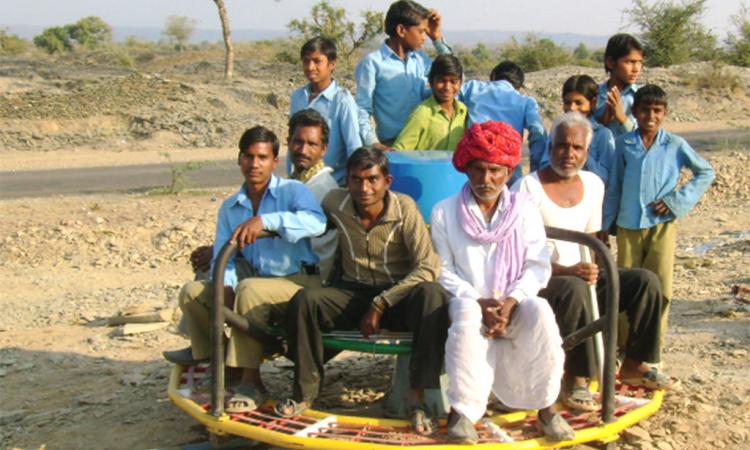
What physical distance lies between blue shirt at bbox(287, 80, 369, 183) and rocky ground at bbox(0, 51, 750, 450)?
1.25 m

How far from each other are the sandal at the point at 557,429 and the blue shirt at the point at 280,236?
1.35m

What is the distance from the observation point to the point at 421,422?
385 cm

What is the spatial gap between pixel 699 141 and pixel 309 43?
1620cm

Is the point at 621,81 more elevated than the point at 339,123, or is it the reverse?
the point at 621,81

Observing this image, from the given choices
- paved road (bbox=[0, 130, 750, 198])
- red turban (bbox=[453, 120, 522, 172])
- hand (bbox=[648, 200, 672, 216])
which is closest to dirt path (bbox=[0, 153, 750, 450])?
hand (bbox=[648, 200, 672, 216])

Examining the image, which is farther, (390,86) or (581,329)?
(390,86)

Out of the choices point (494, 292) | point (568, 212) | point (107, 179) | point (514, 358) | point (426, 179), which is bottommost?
point (107, 179)

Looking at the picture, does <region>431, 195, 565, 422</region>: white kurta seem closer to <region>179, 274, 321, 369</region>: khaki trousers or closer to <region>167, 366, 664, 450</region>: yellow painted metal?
<region>167, 366, 664, 450</region>: yellow painted metal

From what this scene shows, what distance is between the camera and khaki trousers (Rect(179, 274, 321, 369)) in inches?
163

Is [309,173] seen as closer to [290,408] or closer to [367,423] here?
[290,408]

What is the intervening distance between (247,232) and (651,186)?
223 cm

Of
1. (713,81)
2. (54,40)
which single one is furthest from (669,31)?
(54,40)

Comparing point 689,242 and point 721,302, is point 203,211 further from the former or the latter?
point 721,302

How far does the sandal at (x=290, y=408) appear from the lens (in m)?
4.00
